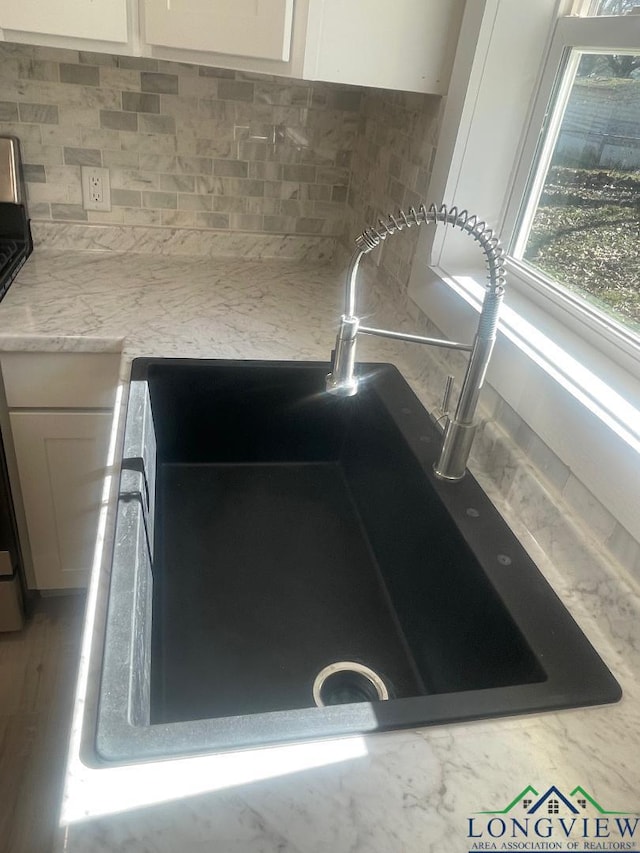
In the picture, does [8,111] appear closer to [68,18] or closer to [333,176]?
[68,18]

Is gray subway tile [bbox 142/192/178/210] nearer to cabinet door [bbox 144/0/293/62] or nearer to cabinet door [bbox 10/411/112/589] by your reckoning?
cabinet door [bbox 144/0/293/62]

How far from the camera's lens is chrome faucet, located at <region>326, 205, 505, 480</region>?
763mm

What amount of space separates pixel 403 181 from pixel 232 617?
1.07 m

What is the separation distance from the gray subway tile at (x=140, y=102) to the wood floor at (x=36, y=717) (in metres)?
1.42

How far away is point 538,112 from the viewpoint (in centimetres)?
114

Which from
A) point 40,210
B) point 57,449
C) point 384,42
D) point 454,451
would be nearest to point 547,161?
point 384,42

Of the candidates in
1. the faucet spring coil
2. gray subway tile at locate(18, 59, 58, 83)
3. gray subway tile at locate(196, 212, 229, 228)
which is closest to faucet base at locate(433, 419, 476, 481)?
the faucet spring coil

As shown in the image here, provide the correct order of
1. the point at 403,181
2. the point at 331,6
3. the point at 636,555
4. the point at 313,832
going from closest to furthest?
1. the point at 313,832
2. the point at 636,555
3. the point at 331,6
4. the point at 403,181

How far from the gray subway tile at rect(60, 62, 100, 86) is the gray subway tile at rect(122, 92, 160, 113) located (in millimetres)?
79

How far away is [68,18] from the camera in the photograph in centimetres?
126

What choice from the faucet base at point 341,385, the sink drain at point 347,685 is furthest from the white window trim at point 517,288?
the sink drain at point 347,685

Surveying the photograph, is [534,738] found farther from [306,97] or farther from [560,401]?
[306,97]

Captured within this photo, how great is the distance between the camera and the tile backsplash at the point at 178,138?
1.60 meters

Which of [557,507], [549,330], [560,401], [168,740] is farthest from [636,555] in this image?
[168,740]
